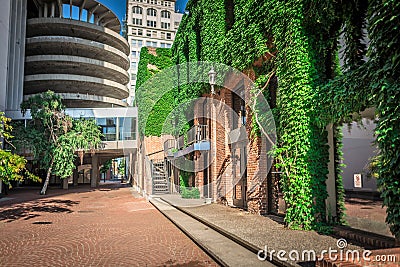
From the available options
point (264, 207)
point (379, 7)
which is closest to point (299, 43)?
point (379, 7)

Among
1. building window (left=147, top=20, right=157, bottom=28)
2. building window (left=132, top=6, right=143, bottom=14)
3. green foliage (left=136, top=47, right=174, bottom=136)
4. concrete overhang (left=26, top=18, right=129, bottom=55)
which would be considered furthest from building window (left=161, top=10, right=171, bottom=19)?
green foliage (left=136, top=47, right=174, bottom=136)

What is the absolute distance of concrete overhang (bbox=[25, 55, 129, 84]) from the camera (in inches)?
1518

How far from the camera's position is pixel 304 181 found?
23.1ft

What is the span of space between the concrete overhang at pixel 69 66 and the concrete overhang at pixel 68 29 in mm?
4960

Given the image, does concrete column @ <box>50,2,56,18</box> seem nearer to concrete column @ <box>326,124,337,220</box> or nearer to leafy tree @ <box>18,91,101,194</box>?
leafy tree @ <box>18,91,101,194</box>

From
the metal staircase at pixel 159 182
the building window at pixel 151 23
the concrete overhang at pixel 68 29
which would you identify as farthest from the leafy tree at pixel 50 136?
the building window at pixel 151 23

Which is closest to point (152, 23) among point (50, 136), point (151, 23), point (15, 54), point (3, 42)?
point (151, 23)

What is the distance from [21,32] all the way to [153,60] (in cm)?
1390

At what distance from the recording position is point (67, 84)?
40.4 meters

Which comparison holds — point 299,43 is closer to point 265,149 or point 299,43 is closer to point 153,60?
point 265,149

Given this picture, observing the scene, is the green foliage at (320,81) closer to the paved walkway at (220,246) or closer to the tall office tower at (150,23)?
the paved walkway at (220,246)

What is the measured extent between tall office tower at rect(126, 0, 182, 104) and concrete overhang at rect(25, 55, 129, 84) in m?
32.5

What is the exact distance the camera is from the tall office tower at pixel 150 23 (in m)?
78.3

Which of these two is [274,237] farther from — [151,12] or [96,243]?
[151,12]
